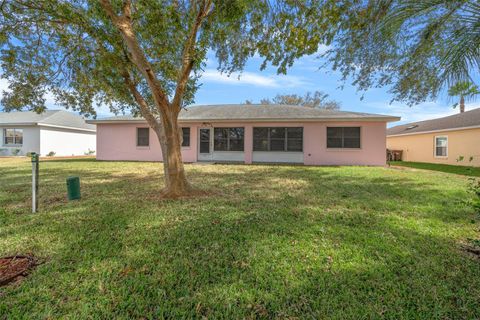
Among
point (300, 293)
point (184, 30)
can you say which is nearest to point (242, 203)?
point (300, 293)

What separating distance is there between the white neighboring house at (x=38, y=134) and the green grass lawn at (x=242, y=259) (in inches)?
773

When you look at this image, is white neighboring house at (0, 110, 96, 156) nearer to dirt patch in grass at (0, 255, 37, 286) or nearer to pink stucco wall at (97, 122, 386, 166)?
pink stucco wall at (97, 122, 386, 166)

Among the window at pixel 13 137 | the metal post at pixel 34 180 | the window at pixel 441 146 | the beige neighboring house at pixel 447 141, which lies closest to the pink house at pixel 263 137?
the beige neighboring house at pixel 447 141

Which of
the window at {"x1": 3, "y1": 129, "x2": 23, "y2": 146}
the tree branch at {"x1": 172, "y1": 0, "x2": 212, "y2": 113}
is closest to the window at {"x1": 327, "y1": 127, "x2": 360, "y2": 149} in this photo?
the tree branch at {"x1": 172, "y1": 0, "x2": 212, "y2": 113}

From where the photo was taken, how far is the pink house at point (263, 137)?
13461 millimetres

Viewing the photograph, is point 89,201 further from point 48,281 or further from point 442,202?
point 442,202

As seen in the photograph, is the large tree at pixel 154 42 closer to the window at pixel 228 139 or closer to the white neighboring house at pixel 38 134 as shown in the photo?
the window at pixel 228 139

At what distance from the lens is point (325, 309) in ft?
6.73

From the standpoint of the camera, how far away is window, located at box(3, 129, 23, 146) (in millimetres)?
21016

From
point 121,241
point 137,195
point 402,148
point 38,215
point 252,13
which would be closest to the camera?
point 121,241

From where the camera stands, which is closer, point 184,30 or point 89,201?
point 89,201

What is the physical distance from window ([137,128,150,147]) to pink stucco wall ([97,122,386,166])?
10.0 inches

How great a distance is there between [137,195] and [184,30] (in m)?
4.52

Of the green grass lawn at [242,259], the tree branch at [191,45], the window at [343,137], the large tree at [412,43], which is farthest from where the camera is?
A: the window at [343,137]
